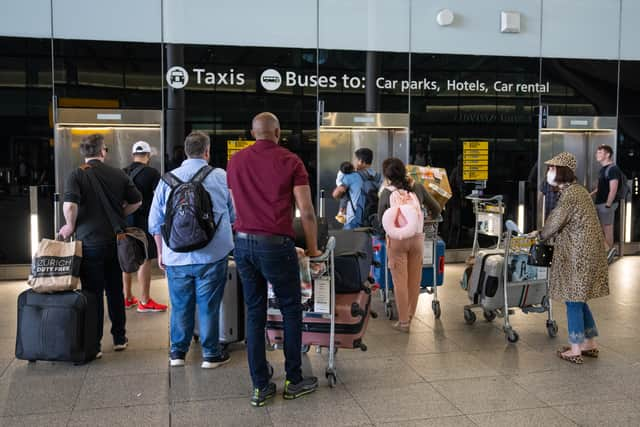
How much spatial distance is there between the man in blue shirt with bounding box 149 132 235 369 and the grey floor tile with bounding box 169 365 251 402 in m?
0.11

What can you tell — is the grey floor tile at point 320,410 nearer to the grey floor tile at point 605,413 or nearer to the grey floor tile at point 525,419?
the grey floor tile at point 525,419

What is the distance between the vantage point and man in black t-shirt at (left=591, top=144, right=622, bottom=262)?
9.16m

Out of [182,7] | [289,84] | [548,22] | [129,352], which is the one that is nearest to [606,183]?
[548,22]

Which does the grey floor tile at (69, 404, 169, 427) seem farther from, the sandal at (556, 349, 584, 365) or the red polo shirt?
the sandal at (556, 349, 584, 365)

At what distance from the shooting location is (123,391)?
438 cm

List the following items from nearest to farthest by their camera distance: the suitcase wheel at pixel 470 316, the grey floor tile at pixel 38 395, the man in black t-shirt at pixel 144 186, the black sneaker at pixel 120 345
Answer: the grey floor tile at pixel 38 395 → the black sneaker at pixel 120 345 → the suitcase wheel at pixel 470 316 → the man in black t-shirt at pixel 144 186

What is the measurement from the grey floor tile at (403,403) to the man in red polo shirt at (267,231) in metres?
0.53

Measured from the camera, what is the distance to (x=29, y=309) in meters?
4.82

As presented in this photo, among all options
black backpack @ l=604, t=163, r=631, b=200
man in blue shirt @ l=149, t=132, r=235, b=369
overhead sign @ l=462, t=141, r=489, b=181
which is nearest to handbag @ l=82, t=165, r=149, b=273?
man in blue shirt @ l=149, t=132, r=235, b=369

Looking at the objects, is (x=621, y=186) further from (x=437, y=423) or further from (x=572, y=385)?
(x=437, y=423)

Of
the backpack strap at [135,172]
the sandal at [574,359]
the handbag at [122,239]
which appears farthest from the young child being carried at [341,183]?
the sandal at [574,359]

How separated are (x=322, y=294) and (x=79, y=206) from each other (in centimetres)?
194

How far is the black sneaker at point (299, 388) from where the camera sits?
13.8 ft

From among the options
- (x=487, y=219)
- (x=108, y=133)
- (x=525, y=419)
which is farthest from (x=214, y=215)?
(x=108, y=133)
